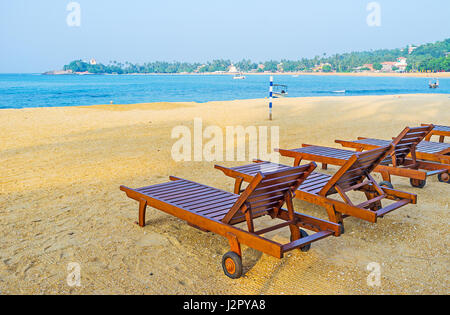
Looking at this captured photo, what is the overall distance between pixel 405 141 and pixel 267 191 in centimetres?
356

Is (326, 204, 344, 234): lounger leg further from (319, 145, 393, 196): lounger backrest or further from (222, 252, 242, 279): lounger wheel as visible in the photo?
(222, 252, 242, 279): lounger wheel

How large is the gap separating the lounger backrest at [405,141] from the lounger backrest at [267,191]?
2.92 metres

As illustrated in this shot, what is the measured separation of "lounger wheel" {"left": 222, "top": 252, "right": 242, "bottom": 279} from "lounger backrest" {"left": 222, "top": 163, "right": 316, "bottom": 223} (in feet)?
1.17

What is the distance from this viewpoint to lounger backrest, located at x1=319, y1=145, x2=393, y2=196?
4.32 meters

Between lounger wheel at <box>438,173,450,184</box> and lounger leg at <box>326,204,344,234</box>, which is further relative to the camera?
lounger wheel at <box>438,173,450,184</box>

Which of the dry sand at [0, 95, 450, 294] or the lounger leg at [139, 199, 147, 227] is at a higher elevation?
the lounger leg at [139, 199, 147, 227]

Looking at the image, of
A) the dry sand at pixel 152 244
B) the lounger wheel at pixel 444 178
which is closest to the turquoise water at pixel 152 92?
the dry sand at pixel 152 244

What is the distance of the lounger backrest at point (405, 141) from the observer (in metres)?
6.10

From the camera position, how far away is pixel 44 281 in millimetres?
3439

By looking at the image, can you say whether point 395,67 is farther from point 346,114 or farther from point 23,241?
point 23,241

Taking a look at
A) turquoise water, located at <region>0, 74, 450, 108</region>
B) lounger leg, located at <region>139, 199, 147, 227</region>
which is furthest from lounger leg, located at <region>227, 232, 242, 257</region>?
turquoise water, located at <region>0, 74, 450, 108</region>

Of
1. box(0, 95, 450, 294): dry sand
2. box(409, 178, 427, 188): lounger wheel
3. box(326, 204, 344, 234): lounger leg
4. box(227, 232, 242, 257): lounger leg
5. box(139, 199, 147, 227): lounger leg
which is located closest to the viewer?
box(0, 95, 450, 294): dry sand

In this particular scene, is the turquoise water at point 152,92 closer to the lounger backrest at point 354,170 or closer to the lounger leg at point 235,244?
the lounger backrest at point 354,170
